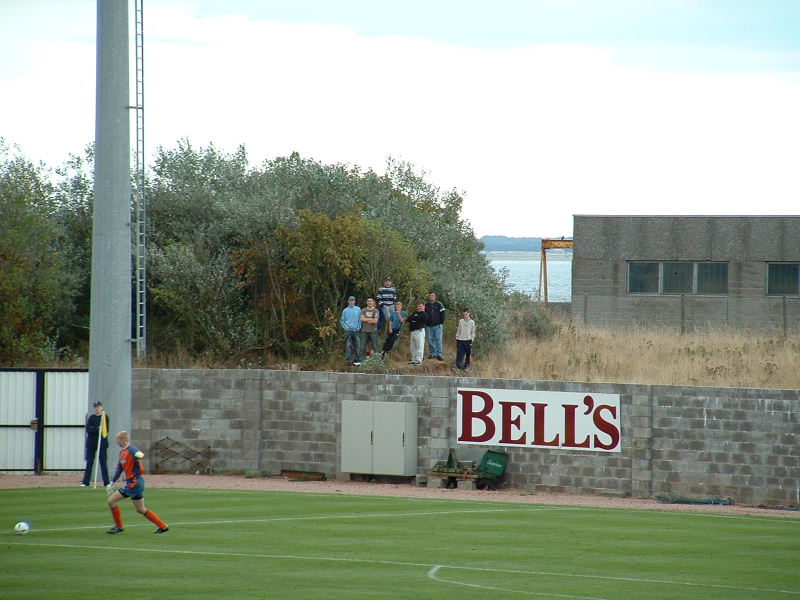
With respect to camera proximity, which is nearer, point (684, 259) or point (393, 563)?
point (393, 563)

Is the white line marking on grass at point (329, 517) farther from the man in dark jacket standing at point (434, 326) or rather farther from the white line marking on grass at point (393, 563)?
the man in dark jacket standing at point (434, 326)

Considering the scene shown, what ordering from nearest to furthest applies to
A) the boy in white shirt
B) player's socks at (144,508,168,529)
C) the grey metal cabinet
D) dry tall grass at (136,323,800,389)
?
1. player's socks at (144,508,168,529)
2. the grey metal cabinet
3. dry tall grass at (136,323,800,389)
4. the boy in white shirt

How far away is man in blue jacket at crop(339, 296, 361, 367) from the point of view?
3044cm

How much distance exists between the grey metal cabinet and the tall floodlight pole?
5.53m

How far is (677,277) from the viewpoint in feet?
149

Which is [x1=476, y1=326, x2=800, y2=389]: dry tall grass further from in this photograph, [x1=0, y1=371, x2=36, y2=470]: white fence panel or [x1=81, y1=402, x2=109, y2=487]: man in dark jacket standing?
[x1=0, y1=371, x2=36, y2=470]: white fence panel

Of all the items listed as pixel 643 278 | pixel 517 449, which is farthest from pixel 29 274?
pixel 643 278

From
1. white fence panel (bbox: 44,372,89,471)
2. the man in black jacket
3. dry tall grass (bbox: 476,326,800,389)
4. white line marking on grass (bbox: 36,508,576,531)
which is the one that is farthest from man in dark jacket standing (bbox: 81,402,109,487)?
dry tall grass (bbox: 476,326,800,389)

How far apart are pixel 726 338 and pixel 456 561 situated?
77.6 feet

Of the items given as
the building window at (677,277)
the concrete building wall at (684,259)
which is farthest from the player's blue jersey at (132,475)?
the building window at (677,277)

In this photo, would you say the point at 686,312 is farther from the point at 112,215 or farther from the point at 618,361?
the point at 112,215

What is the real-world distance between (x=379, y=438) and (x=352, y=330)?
185 inches

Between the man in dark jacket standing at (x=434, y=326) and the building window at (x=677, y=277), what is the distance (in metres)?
15.9

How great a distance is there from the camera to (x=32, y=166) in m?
39.2
